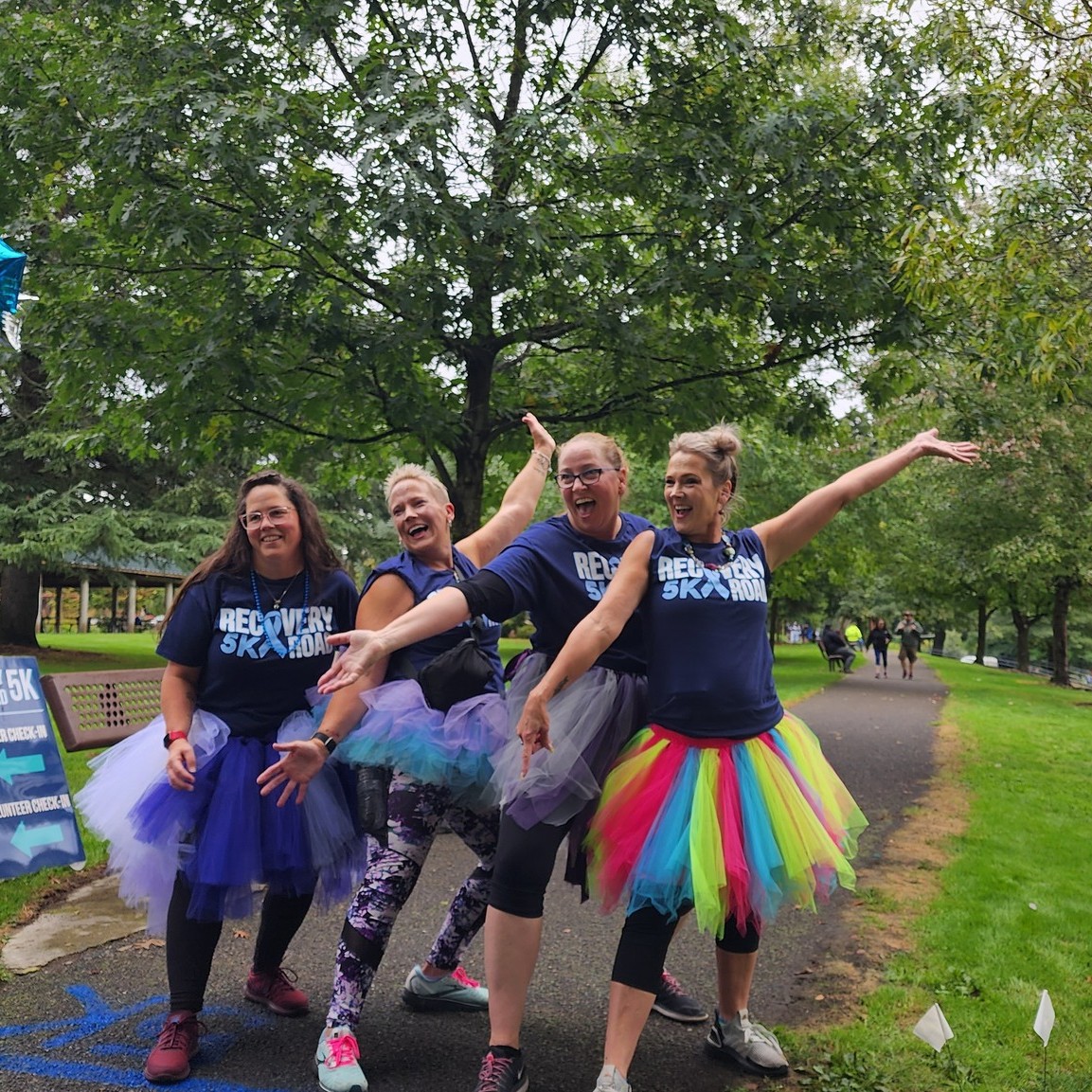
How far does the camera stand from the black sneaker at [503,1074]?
3.21 metres

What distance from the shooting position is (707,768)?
326cm

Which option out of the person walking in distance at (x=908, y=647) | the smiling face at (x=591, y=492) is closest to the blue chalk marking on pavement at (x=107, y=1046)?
the smiling face at (x=591, y=492)

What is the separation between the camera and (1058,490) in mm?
19688

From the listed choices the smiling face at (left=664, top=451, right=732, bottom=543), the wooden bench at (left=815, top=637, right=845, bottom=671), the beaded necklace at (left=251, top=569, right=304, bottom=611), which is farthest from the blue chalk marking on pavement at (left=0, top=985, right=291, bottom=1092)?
the wooden bench at (left=815, top=637, right=845, bottom=671)

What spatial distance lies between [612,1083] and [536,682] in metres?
1.24

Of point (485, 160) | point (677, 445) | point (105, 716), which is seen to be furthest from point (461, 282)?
point (677, 445)

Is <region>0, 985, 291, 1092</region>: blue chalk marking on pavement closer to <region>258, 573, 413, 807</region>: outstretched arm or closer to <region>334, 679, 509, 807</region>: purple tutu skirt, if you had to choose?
<region>258, 573, 413, 807</region>: outstretched arm

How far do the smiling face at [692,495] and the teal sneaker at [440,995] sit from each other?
198 centimetres

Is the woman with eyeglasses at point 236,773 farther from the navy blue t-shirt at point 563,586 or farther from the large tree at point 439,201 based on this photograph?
the large tree at point 439,201

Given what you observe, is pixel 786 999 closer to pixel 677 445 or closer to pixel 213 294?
pixel 677 445

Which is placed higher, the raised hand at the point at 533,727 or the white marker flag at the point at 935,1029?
the raised hand at the point at 533,727

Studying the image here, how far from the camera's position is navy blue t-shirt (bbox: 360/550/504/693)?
380cm

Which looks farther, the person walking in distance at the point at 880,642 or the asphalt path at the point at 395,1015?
the person walking in distance at the point at 880,642

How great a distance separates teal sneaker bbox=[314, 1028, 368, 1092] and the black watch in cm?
87
